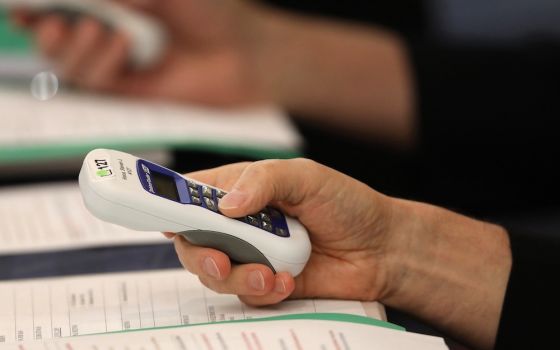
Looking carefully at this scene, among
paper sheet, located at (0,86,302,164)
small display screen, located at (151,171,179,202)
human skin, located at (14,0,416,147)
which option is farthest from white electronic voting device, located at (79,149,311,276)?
human skin, located at (14,0,416,147)

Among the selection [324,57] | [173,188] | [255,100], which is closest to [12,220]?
[173,188]

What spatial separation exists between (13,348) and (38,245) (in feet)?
0.82

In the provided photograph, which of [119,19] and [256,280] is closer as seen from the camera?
[256,280]

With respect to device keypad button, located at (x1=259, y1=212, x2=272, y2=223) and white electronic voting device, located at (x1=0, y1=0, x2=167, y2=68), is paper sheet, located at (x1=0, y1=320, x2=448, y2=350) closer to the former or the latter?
device keypad button, located at (x1=259, y1=212, x2=272, y2=223)

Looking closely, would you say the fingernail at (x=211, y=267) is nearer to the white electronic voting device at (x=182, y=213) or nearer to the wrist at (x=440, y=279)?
the white electronic voting device at (x=182, y=213)

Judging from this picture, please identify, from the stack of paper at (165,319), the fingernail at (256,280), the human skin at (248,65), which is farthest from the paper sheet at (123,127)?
the fingernail at (256,280)

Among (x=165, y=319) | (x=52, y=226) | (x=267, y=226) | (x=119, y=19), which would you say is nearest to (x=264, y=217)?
(x=267, y=226)

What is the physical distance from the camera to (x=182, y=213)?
66 centimetres

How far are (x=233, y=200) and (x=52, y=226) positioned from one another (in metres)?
0.32

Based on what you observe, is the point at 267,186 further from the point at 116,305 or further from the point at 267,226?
the point at 116,305

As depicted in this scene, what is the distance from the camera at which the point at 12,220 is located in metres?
0.93

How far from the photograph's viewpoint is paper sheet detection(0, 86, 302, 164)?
1124 mm

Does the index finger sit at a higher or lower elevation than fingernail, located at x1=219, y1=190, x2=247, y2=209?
higher

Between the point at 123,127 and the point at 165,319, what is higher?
the point at 123,127
